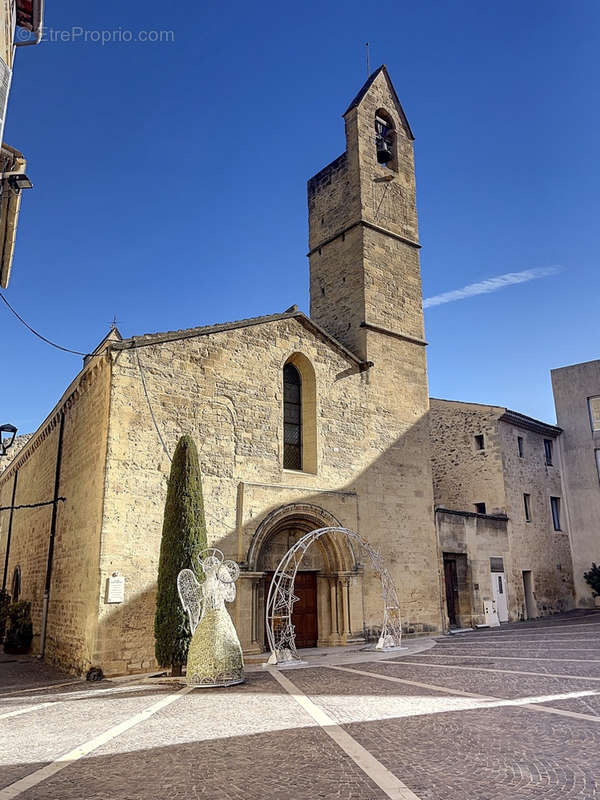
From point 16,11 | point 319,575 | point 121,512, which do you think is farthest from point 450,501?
point 16,11

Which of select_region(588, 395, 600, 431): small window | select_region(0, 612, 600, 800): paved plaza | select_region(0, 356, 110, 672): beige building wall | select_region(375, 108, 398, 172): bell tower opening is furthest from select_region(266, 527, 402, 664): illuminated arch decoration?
select_region(588, 395, 600, 431): small window

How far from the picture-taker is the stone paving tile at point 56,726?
18.0ft

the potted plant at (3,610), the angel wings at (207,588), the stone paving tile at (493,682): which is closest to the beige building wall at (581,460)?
the stone paving tile at (493,682)

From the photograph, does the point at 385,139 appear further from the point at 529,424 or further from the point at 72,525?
the point at 72,525

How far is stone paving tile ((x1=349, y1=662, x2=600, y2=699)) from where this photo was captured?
8148 millimetres

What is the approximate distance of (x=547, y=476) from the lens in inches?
985

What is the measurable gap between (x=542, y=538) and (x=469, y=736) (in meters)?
19.5

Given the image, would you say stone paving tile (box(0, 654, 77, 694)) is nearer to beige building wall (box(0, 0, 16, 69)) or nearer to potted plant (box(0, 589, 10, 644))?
potted plant (box(0, 589, 10, 644))

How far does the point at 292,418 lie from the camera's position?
1584cm

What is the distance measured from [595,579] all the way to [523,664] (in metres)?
15.3

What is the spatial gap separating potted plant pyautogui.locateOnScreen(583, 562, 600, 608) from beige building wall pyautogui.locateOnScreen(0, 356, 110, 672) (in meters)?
19.7

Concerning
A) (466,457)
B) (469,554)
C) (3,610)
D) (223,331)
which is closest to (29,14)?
(223,331)

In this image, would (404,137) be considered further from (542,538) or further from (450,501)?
(542,538)

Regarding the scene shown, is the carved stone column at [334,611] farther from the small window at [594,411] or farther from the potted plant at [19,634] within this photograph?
the small window at [594,411]
